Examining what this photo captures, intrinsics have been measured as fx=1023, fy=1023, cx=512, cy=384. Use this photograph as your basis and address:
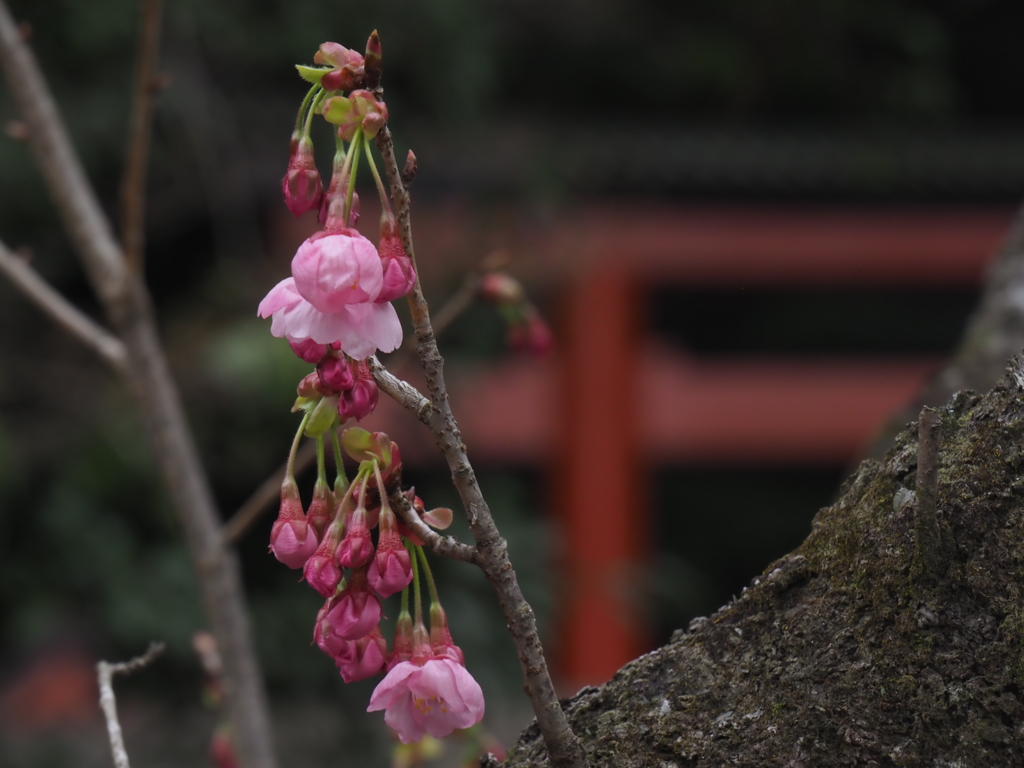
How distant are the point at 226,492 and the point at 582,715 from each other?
190 cm

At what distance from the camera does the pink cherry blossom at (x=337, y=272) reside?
1.19 ft

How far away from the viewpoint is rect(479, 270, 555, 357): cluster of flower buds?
0.98m

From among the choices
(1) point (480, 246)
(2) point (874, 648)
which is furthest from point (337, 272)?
(1) point (480, 246)

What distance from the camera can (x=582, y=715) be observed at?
1.56 feet

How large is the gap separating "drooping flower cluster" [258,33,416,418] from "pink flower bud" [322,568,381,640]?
7cm

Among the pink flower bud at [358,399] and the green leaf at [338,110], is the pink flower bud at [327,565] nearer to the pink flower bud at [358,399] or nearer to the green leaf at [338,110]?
the pink flower bud at [358,399]

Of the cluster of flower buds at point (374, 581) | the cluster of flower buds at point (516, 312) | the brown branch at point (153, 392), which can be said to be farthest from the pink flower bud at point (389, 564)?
the brown branch at point (153, 392)

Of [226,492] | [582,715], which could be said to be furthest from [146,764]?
[582,715]

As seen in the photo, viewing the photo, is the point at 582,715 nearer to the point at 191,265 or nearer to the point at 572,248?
the point at 572,248

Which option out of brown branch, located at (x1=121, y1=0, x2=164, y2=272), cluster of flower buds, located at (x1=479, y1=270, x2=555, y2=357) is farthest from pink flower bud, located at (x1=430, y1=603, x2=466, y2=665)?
brown branch, located at (x1=121, y1=0, x2=164, y2=272)

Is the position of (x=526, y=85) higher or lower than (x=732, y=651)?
higher

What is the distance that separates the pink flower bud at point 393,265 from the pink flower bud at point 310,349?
32 millimetres

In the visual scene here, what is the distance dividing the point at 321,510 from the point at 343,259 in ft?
0.41

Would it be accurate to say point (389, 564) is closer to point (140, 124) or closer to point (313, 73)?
point (313, 73)
